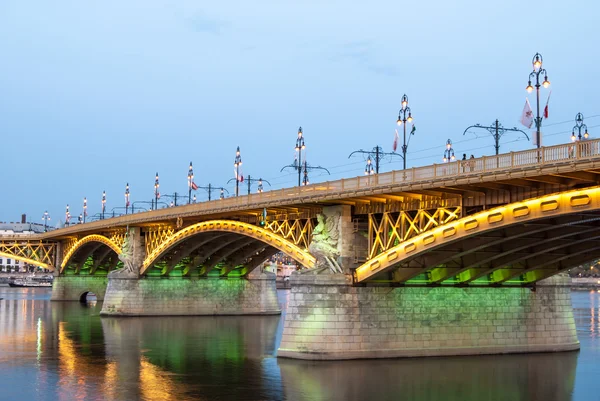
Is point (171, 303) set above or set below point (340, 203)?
below

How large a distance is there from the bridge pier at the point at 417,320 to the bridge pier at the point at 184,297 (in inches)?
1472

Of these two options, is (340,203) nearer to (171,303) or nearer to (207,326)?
(207,326)

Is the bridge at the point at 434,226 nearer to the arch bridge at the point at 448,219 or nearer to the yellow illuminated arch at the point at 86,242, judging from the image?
the arch bridge at the point at 448,219

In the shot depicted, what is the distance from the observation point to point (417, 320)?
45.5m

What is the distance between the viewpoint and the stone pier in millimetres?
114125

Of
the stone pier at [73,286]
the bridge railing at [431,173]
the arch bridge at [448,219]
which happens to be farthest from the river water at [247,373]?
the stone pier at [73,286]

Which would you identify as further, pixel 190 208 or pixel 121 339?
pixel 190 208

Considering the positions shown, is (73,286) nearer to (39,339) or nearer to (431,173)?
(39,339)

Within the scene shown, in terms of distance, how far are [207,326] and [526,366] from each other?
109 feet

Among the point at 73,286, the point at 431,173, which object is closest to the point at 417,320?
the point at 431,173

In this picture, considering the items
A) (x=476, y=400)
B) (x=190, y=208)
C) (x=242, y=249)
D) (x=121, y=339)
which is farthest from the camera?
(x=242, y=249)

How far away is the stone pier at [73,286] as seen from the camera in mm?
114125

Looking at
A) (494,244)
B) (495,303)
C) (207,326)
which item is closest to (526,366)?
(495,303)

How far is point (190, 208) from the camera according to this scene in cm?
6956
